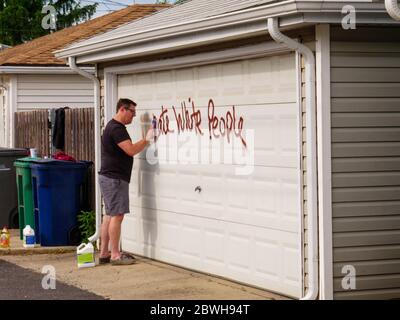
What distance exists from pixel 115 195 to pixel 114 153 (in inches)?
19.7

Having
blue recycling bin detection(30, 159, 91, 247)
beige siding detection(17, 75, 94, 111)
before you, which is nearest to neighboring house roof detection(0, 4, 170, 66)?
beige siding detection(17, 75, 94, 111)

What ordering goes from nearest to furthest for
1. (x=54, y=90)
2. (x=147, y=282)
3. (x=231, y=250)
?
(x=231, y=250)
(x=147, y=282)
(x=54, y=90)

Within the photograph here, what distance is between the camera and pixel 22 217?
14188 mm

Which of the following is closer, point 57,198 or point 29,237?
point 57,198

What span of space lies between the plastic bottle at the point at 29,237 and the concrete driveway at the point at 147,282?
74 centimetres

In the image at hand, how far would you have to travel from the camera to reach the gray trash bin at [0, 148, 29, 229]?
607 inches

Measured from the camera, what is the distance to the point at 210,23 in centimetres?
970

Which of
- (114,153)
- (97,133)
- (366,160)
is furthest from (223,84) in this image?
(97,133)

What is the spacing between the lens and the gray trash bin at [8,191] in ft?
50.6

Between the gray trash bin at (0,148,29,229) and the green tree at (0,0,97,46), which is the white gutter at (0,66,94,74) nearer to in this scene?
the gray trash bin at (0,148,29,229)

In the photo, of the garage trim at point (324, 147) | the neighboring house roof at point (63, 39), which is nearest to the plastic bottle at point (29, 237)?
the garage trim at point (324, 147)

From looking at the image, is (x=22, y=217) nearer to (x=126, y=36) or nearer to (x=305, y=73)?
(x=126, y=36)

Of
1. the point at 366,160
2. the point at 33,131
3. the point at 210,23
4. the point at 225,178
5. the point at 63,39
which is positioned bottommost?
the point at 225,178

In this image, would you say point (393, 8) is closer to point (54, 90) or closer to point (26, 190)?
point (26, 190)
